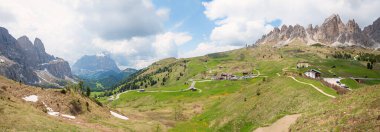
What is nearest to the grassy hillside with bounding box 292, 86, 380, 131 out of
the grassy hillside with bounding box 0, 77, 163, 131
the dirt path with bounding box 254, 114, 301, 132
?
the dirt path with bounding box 254, 114, 301, 132

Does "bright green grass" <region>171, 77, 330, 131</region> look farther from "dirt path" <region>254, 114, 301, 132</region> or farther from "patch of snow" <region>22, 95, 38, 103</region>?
"patch of snow" <region>22, 95, 38, 103</region>

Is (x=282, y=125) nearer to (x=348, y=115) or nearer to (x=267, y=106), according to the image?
(x=348, y=115)

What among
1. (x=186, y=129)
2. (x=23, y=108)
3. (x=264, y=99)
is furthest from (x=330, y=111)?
(x=23, y=108)

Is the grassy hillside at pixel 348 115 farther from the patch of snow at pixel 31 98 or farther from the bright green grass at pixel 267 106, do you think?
the patch of snow at pixel 31 98

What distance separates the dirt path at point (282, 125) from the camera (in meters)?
51.7

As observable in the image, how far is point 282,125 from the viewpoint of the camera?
174 feet

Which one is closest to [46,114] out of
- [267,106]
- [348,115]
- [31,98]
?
[31,98]

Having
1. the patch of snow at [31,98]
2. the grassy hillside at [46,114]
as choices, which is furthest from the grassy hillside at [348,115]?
the patch of snow at [31,98]

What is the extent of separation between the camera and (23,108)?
197 feet

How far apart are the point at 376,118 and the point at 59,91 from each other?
254 ft

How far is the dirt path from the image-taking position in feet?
169

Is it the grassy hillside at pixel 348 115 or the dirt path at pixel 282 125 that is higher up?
the grassy hillside at pixel 348 115

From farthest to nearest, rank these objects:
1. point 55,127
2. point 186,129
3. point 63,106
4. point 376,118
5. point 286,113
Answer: point 186,129, point 63,106, point 286,113, point 55,127, point 376,118

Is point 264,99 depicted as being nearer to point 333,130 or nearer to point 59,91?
point 333,130
